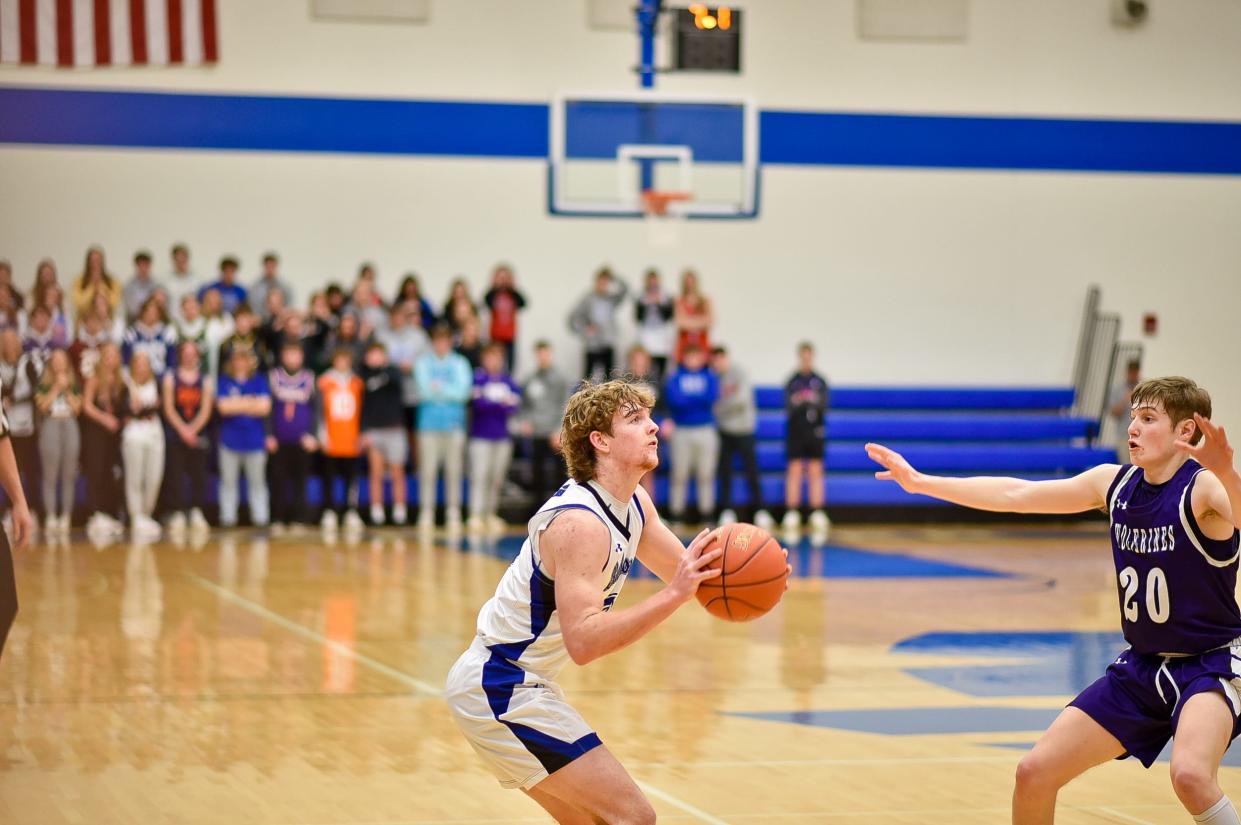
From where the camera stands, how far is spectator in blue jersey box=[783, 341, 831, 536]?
16.7 metres

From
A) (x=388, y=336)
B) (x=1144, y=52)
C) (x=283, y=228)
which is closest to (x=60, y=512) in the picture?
(x=388, y=336)

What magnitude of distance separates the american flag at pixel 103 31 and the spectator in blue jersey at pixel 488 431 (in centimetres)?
561

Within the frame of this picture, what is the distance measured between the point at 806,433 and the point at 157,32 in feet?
29.4

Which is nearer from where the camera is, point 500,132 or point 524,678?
point 524,678

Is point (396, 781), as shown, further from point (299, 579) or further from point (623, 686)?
point (299, 579)

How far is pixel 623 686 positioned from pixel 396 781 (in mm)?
2109

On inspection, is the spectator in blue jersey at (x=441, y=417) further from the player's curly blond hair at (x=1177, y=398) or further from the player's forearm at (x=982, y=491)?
the player's curly blond hair at (x=1177, y=398)

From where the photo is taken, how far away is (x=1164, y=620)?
4.36 metres

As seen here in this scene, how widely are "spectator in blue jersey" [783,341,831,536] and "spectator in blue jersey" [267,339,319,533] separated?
5169mm

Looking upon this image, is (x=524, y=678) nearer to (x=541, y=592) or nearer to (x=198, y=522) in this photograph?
(x=541, y=592)

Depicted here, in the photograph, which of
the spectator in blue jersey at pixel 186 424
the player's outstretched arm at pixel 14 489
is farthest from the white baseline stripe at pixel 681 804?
the spectator in blue jersey at pixel 186 424

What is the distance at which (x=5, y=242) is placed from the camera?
17969mm

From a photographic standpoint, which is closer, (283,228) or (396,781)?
(396,781)

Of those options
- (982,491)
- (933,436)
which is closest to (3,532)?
(982,491)
